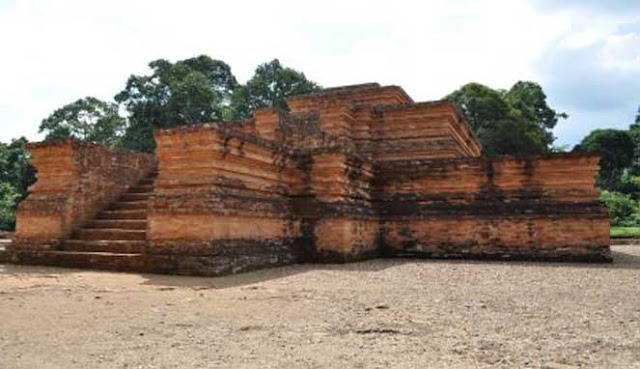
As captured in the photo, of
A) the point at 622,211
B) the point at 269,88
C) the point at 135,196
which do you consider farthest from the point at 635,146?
the point at 135,196

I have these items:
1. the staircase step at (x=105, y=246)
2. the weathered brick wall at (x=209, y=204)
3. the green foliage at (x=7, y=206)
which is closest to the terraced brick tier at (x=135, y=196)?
the staircase step at (x=105, y=246)

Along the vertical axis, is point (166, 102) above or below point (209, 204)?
above

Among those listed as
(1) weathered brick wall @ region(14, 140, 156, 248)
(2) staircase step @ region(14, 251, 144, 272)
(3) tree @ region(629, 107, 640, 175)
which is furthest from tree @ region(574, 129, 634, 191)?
(2) staircase step @ region(14, 251, 144, 272)

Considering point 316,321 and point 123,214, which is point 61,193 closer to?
point 123,214

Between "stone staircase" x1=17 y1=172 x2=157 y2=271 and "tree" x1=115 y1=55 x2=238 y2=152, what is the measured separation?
91.8 feet

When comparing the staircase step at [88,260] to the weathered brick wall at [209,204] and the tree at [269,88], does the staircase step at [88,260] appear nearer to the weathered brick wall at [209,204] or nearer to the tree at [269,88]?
the weathered brick wall at [209,204]

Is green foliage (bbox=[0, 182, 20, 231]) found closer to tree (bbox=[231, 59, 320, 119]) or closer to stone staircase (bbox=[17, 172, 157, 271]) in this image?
stone staircase (bbox=[17, 172, 157, 271])

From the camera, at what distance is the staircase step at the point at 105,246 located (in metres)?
8.39

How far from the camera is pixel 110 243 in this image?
8.70 metres

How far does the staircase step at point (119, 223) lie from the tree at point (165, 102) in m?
28.4

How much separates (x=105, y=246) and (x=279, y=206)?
9.30 feet

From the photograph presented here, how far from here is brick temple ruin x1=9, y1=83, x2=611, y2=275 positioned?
797cm

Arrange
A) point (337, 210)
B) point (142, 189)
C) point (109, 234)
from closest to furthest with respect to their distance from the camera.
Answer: point (109, 234), point (337, 210), point (142, 189)

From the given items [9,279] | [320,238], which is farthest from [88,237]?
[320,238]
